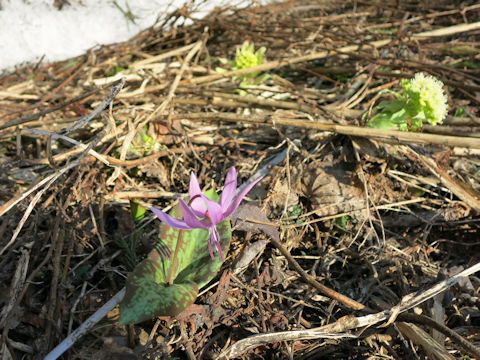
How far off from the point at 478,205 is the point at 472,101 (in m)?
0.89

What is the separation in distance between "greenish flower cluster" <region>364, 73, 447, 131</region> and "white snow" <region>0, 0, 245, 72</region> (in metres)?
1.48

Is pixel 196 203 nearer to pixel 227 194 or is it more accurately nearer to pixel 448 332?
pixel 227 194

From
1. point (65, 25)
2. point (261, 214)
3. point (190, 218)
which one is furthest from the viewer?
point (65, 25)

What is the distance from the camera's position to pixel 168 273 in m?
1.27

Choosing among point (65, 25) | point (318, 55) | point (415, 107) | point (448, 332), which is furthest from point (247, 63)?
point (448, 332)

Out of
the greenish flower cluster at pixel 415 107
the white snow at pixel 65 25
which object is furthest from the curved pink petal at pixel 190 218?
the white snow at pixel 65 25

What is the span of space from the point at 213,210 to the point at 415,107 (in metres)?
1.07

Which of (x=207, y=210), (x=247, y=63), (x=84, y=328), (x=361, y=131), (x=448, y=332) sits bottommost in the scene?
(x=448, y=332)

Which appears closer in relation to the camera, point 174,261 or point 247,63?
point 174,261

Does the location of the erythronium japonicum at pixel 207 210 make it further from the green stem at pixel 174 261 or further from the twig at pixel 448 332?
the twig at pixel 448 332

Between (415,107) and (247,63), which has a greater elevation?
(247,63)

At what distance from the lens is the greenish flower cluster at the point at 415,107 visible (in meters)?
1.58

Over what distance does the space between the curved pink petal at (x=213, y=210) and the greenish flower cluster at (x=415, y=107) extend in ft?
3.20

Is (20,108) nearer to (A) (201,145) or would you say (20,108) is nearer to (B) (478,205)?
(A) (201,145)
